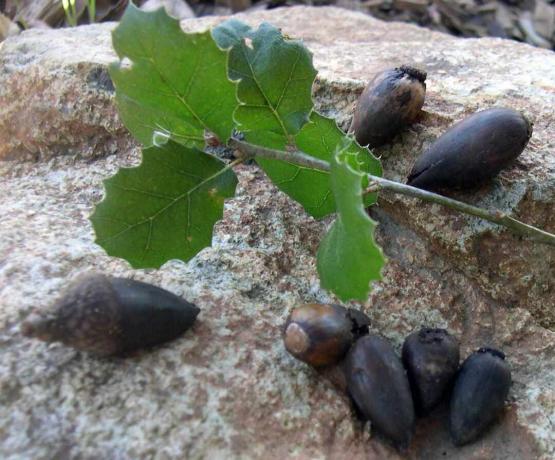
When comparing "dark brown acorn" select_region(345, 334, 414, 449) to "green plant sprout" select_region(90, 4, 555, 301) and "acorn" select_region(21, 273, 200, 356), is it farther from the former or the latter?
"acorn" select_region(21, 273, 200, 356)

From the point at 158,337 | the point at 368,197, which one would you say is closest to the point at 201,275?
the point at 158,337

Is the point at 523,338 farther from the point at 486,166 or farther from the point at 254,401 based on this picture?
the point at 254,401

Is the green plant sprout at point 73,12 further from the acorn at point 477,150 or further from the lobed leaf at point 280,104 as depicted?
the acorn at point 477,150

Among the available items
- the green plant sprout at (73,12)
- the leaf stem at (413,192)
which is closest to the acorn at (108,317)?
the leaf stem at (413,192)

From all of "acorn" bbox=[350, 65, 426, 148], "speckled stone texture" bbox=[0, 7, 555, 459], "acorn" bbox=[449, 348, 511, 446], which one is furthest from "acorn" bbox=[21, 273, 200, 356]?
"acorn" bbox=[350, 65, 426, 148]

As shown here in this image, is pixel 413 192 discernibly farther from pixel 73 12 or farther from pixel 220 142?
pixel 73 12

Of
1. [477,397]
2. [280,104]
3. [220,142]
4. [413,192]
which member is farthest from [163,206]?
[477,397]
